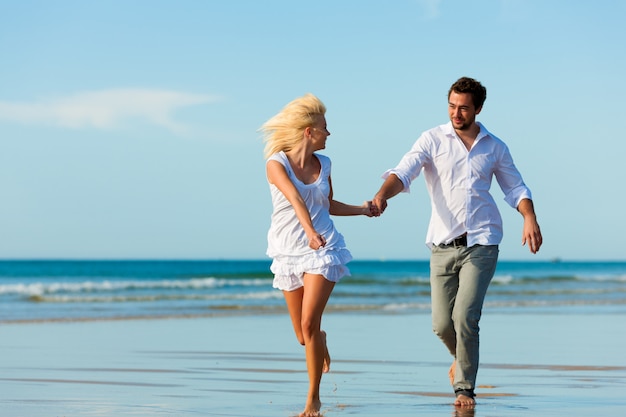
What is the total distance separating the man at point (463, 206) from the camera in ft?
20.3

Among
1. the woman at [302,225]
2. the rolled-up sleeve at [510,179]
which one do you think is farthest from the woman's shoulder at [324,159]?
the rolled-up sleeve at [510,179]

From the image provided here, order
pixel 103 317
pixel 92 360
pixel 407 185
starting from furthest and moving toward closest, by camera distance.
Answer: pixel 103 317, pixel 92 360, pixel 407 185

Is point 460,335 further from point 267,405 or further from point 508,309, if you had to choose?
point 508,309

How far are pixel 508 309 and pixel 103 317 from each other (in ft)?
26.7

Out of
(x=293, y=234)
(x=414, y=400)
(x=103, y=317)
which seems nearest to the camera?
(x=293, y=234)

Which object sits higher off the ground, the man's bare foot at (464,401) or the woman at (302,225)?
the woman at (302,225)

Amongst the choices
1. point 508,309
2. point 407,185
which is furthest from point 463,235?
point 508,309

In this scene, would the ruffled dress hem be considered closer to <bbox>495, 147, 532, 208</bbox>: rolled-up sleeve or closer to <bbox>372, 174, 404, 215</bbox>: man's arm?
<bbox>372, 174, 404, 215</bbox>: man's arm

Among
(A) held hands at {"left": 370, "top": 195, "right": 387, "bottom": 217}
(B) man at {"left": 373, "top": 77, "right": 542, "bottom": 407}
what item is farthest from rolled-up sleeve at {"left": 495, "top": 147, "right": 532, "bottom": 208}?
(A) held hands at {"left": 370, "top": 195, "right": 387, "bottom": 217}

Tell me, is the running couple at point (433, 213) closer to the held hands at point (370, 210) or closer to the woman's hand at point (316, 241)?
the held hands at point (370, 210)

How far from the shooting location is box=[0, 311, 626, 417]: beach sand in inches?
248

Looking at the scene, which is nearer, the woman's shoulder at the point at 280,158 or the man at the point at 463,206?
the woman's shoulder at the point at 280,158

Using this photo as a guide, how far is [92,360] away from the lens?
956 centimetres

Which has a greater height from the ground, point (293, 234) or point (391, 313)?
point (293, 234)
